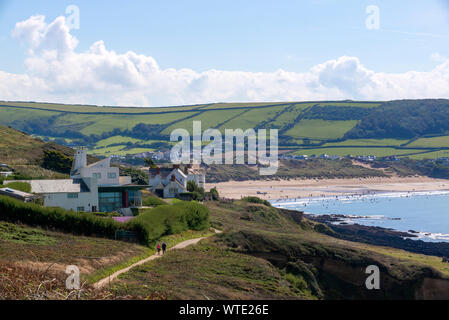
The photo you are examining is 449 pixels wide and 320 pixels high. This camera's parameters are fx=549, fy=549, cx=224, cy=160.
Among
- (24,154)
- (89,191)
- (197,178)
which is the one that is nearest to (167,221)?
(89,191)

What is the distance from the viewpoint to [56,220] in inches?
1465

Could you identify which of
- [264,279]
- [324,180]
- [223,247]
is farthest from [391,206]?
[264,279]

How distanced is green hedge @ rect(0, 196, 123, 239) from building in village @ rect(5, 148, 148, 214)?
6836 millimetres

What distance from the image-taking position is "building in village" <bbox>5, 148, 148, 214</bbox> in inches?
Answer: 1785

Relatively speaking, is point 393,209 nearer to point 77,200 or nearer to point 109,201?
point 109,201

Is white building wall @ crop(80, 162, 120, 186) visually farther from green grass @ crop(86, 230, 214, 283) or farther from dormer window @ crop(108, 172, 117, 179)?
green grass @ crop(86, 230, 214, 283)

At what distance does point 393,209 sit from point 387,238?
39.6 meters

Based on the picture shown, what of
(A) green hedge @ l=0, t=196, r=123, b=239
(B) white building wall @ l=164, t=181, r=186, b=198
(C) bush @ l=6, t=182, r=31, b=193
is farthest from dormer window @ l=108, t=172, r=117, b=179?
(B) white building wall @ l=164, t=181, r=186, b=198

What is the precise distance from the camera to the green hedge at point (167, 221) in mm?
37344

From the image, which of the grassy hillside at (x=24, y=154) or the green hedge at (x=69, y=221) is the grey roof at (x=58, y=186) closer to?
the green hedge at (x=69, y=221)

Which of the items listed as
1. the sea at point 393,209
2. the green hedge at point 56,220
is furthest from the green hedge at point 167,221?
the sea at point 393,209

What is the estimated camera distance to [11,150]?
297 ft

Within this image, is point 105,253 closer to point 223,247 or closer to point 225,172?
point 223,247
